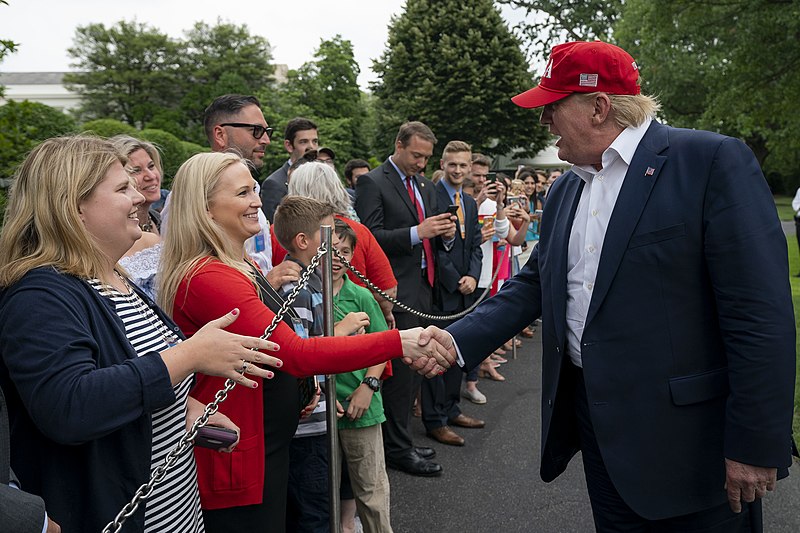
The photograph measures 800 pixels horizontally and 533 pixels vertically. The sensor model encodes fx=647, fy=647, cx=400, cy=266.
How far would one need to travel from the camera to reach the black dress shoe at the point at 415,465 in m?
4.92

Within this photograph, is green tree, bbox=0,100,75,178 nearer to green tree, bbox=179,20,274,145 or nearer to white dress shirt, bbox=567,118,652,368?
white dress shirt, bbox=567,118,652,368

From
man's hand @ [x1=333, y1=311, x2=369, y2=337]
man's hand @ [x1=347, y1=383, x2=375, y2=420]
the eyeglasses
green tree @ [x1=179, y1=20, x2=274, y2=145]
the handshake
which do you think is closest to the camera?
the handshake

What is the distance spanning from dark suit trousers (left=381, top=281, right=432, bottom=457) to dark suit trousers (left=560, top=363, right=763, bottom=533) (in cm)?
230

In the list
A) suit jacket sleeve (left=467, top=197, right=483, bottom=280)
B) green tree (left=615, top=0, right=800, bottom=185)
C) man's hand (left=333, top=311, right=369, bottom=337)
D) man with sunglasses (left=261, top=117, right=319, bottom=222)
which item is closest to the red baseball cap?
man's hand (left=333, top=311, right=369, bottom=337)

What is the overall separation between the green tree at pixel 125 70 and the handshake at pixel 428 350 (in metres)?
55.0

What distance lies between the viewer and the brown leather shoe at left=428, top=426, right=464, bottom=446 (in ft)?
18.1

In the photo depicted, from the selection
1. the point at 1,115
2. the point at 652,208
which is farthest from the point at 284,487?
the point at 1,115

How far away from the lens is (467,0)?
31328 millimetres

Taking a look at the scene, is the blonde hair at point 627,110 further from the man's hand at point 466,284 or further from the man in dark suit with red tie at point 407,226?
the man's hand at point 466,284

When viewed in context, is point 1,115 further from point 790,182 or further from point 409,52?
point 790,182

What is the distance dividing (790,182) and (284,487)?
60.8 meters

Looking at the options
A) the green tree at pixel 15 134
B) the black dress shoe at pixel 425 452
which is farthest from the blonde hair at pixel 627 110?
the black dress shoe at pixel 425 452

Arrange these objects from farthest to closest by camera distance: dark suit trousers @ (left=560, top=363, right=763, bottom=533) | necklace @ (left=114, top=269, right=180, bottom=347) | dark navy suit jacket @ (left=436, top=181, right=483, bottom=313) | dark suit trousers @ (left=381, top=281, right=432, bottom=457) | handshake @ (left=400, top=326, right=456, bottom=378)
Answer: dark navy suit jacket @ (left=436, top=181, right=483, bottom=313) < dark suit trousers @ (left=381, top=281, right=432, bottom=457) < handshake @ (left=400, top=326, right=456, bottom=378) < dark suit trousers @ (left=560, top=363, right=763, bottom=533) < necklace @ (left=114, top=269, right=180, bottom=347)

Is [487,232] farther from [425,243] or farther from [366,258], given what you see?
[366,258]
